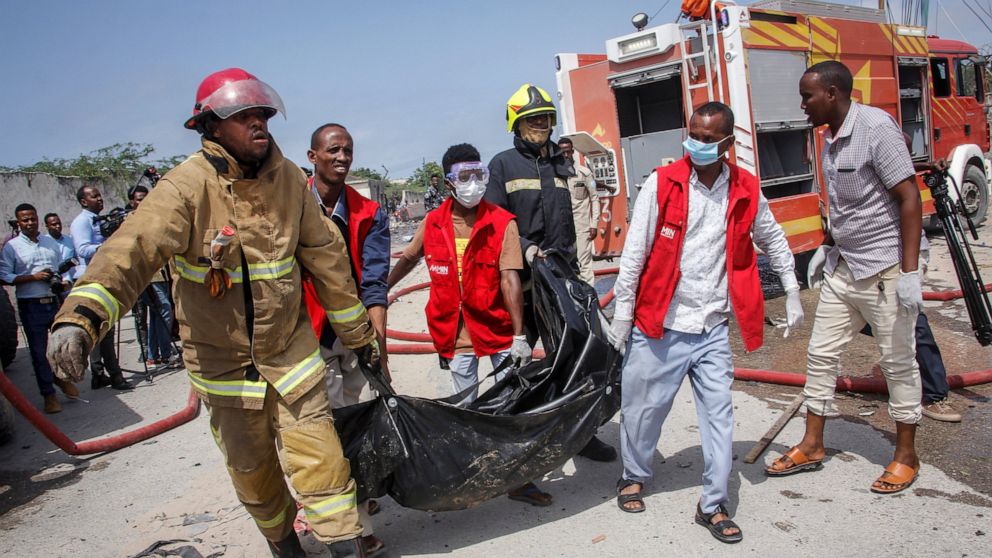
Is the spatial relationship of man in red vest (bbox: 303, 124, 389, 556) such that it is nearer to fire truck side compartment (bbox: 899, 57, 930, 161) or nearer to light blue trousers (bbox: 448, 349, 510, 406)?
light blue trousers (bbox: 448, 349, 510, 406)

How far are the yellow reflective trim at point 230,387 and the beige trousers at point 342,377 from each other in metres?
0.55

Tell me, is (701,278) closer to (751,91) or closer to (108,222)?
(751,91)

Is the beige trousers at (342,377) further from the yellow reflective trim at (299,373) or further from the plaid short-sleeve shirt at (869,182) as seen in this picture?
the plaid short-sleeve shirt at (869,182)

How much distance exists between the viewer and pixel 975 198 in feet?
35.8

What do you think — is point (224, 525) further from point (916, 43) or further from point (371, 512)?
point (916, 43)

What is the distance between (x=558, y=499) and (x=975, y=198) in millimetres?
10670

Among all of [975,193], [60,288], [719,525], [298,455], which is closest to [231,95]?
[298,455]

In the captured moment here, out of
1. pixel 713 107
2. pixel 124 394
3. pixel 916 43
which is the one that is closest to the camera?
pixel 713 107

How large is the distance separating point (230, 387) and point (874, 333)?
2.98 metres

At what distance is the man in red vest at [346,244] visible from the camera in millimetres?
3262

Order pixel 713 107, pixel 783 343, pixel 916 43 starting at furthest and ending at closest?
pixel 916 43
pixel 783 343
pixel 713 107

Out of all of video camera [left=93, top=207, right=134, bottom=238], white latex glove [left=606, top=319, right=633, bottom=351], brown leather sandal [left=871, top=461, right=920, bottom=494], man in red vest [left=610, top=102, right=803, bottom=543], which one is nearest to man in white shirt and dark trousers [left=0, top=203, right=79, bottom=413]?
Result: video camera [left=93, top=207, right=134, bottom=238]

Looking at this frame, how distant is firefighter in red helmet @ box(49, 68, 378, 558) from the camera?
2.46 meters

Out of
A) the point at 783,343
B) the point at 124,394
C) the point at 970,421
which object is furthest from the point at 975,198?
the point at 124,394
